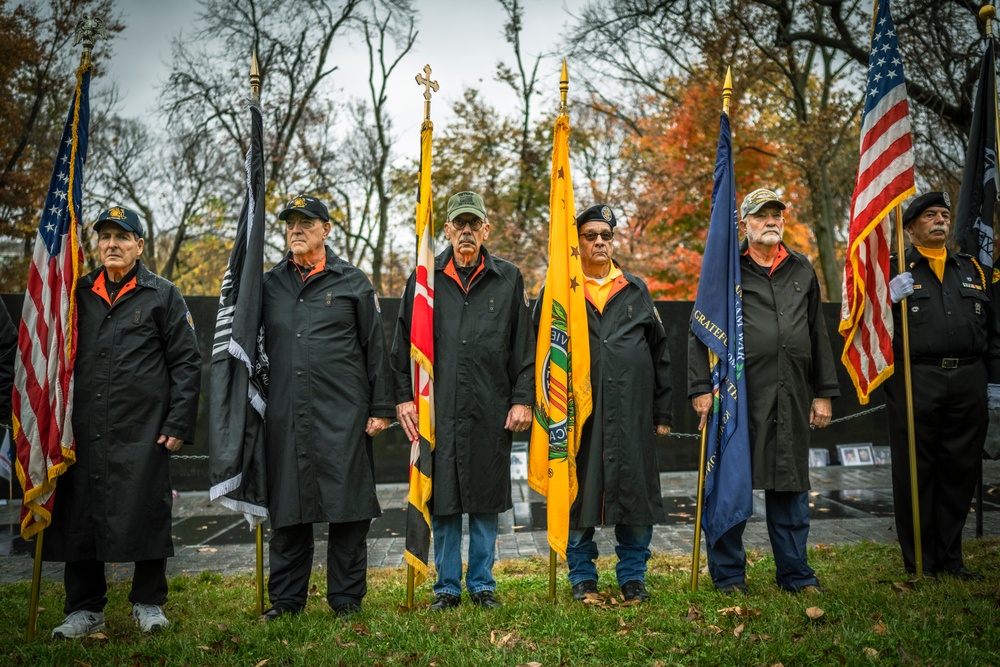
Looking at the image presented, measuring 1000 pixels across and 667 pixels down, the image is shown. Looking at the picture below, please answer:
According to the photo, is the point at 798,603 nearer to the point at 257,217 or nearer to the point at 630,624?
the point at 630,624

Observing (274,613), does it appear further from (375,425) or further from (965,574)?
(965,574)

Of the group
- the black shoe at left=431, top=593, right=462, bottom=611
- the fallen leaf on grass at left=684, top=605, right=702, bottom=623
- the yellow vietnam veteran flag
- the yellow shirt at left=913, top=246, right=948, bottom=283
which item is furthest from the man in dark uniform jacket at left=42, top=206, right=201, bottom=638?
the yellow shirt at left=913, top=246, right=948, bottom=283

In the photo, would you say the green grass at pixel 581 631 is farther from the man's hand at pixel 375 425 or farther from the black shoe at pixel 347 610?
the man's hand at pixel 375 425

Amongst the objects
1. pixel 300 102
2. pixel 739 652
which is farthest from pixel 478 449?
pixel 300 102

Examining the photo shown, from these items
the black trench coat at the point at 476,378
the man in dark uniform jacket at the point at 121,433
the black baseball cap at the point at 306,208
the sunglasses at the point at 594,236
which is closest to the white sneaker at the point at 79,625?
the man in dark uniform jacket at the point at 121,433

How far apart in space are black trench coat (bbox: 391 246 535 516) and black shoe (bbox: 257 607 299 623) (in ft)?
3.30

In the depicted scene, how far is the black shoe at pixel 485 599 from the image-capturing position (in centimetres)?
445

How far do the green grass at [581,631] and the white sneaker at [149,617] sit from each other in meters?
0.07

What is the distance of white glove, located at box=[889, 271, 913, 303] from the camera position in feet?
16.3

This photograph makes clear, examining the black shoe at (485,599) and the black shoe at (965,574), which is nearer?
the black shoe at (485,599)

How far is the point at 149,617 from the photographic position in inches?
169

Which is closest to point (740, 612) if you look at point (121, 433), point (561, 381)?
point (561, 381)

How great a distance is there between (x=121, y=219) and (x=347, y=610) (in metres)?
2.68

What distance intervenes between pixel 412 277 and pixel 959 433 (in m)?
3.75
